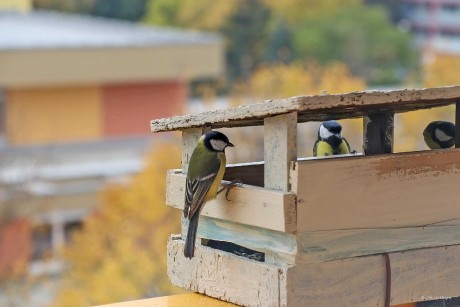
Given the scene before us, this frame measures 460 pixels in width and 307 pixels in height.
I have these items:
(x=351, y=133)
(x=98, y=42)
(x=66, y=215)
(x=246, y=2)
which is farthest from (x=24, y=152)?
(x=246, y=2)

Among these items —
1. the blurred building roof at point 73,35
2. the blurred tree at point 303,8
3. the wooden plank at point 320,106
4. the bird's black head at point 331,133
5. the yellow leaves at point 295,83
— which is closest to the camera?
the wooden plank at point 320,106

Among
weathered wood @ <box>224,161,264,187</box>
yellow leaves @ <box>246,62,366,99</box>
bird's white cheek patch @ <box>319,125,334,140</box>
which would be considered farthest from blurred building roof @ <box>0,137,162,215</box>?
weathered wood @ <box>224,161,264,187</box>

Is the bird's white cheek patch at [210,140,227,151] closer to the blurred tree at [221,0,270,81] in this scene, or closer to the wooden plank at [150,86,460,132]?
the wooden plank at [150,86,460,132]

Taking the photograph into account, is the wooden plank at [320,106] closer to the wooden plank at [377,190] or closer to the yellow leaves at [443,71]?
the wooden plank at [377,190]

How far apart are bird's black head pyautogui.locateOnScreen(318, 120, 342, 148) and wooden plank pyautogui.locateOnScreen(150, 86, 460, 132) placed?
0.24 m

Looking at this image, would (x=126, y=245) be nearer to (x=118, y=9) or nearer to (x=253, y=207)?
(x=253, y=207)

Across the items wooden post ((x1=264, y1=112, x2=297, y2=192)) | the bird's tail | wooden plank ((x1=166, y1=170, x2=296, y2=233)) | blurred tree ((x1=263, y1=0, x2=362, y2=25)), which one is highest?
blurred tree ((x1=263, y1=0, x2=362, y2=25))

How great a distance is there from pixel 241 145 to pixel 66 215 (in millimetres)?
5058

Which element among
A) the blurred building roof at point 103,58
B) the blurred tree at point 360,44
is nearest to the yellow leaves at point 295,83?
the blurred building roof at point 103,58

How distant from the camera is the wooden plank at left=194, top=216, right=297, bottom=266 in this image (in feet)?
6.59

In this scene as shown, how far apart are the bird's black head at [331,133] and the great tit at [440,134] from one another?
226 millimetres

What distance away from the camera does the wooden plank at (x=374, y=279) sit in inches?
79.1

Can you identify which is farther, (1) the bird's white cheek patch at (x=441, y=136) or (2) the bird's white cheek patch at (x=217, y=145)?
(1) the bird's white cheek patch at (x=441, y=136)

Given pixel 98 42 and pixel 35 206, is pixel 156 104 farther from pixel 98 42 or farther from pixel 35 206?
pixel 35 206
